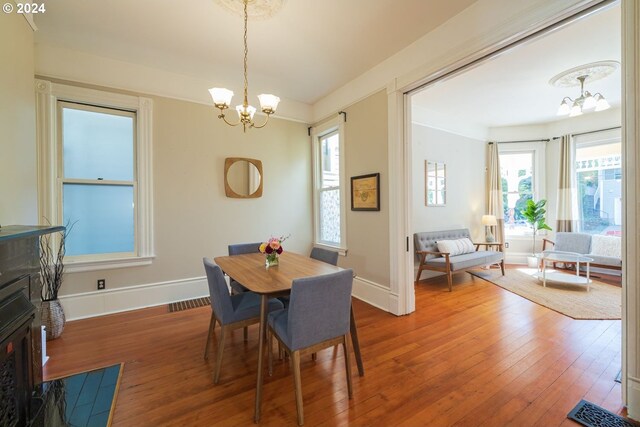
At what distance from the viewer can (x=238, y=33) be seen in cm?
255

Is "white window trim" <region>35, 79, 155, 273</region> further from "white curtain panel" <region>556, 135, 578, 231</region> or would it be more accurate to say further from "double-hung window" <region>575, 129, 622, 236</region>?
"double-hung window" <region>575, 129, 622, 236</region>

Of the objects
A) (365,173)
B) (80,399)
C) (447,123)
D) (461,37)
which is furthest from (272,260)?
(447,123)

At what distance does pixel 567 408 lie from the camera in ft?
5.37

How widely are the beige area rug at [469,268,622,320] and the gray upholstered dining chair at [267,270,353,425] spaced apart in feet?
9.93

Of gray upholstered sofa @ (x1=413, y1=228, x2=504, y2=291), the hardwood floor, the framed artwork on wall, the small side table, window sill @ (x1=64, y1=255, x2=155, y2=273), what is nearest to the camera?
the hardwood floor

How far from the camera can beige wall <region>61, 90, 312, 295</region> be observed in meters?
3.27

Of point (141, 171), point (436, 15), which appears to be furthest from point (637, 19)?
point (141, 171)

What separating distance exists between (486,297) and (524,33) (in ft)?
10.3

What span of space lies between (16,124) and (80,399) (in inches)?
79.5

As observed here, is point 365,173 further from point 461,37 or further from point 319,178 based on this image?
point 461,37

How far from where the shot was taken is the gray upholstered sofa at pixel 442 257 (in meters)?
4.08

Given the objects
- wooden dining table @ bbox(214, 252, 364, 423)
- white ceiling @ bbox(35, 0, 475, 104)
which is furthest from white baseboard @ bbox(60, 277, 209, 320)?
white ceiling @ bbox(35, 0, 475, 104)

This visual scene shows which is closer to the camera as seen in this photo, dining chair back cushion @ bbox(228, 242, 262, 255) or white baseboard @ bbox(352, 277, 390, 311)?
dining chair back cushion @ bbox(228, 242, 262, 255)

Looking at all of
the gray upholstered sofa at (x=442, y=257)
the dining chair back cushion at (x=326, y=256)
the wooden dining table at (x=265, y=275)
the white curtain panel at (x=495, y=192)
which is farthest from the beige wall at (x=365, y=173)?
the white curtain panel at (x=495, y=192)
